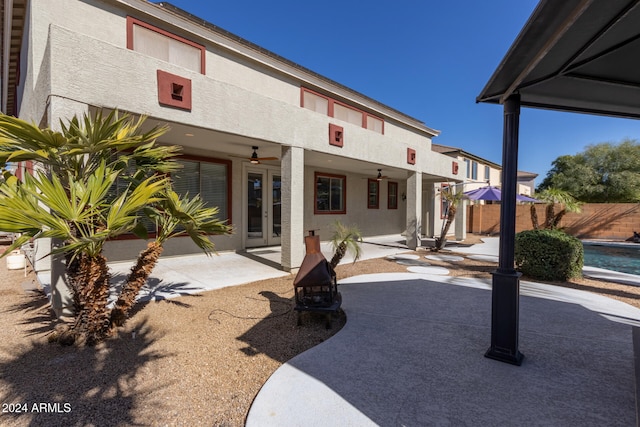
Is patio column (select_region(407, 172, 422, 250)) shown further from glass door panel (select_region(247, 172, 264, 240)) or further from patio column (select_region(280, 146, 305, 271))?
patio column (select_region(280, 146, 305, 271))

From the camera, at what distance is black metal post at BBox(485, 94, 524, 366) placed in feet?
10.6

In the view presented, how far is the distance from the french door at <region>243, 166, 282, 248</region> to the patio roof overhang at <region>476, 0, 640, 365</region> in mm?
8345

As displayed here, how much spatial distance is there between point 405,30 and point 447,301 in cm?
1469

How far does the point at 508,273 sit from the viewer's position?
329cm

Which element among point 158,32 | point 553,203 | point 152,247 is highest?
point 158,32

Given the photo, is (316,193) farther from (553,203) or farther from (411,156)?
(553,203)

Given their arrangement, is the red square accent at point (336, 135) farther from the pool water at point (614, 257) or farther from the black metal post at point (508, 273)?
the pool water at point (614, 257)

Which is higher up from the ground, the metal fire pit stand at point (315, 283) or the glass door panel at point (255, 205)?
the glass door panel at point (255, 205)

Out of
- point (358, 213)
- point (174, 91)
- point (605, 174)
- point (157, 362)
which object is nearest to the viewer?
point (157, 362)

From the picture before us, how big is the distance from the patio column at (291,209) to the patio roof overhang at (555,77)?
4668mm

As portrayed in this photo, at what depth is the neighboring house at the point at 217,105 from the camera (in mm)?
4824

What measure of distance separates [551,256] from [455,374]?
230 inches

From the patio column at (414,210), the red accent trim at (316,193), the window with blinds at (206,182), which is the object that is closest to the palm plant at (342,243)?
the window with blinds at (206,182)

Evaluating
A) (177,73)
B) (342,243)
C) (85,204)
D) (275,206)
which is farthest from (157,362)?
(275,206)
